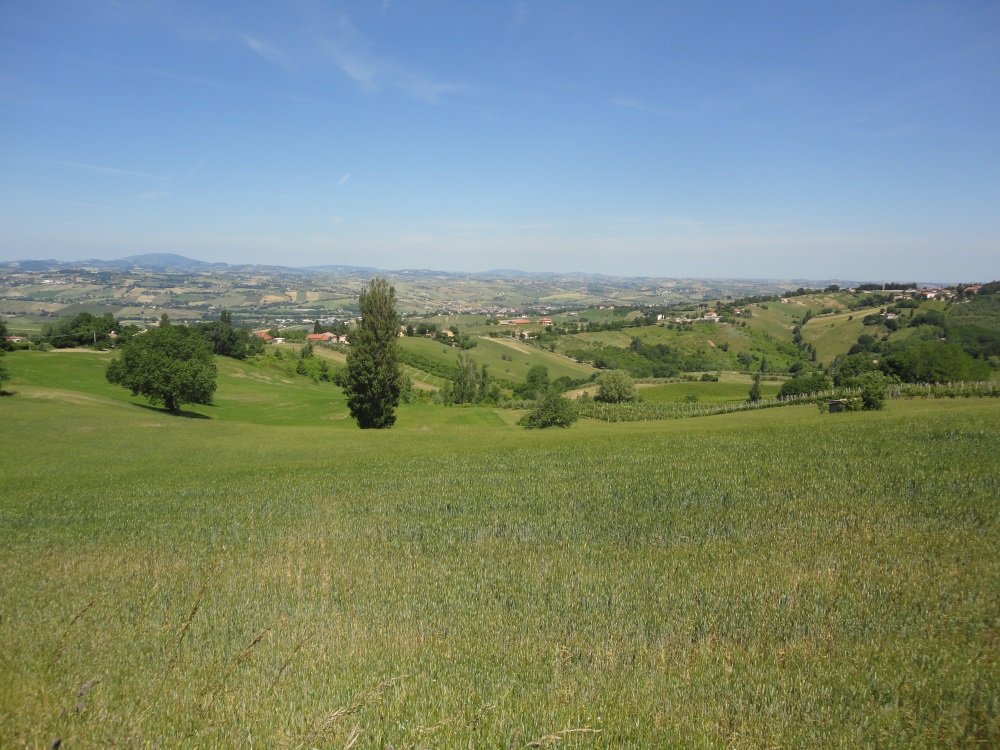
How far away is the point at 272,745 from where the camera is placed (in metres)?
4.37

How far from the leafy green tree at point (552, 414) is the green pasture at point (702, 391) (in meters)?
31.4

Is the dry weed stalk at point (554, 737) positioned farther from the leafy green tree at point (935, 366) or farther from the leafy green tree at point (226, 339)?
the leafy green tree at point (226, 339)

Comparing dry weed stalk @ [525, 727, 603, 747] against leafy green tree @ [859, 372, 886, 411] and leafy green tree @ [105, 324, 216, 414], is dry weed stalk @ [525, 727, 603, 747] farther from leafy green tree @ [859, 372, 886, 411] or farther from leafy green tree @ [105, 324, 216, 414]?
leafy green tree @ [105, 324, 216, 414]

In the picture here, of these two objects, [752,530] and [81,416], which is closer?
[752,530]

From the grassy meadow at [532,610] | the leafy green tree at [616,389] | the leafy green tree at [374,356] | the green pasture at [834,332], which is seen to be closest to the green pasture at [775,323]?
the green pasture at [834,332]

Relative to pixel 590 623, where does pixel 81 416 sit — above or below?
below

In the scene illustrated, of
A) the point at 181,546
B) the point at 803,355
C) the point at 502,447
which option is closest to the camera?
the point at 181,546

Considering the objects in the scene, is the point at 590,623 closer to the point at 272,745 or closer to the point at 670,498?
the point at 272,745

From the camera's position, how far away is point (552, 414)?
55938mm

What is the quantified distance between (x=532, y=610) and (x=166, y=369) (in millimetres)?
56945

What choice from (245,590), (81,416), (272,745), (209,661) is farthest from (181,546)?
(81,416)

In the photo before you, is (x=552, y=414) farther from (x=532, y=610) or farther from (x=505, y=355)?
(x=505, y=355)

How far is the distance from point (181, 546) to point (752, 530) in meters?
12.5

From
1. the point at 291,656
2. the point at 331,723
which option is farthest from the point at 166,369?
the point at 331,723
